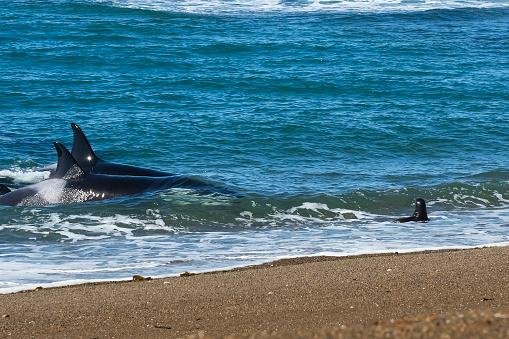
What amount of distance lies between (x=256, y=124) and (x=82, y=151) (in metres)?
6.16

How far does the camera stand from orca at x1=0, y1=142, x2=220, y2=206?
14656 millimetres

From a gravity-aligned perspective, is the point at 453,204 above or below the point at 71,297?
below

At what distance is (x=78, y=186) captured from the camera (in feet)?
49.2

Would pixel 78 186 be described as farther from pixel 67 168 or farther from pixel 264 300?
pixel 264 300

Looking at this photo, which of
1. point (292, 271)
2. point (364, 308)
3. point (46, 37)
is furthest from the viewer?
point (46, 37)

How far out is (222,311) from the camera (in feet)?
27.3

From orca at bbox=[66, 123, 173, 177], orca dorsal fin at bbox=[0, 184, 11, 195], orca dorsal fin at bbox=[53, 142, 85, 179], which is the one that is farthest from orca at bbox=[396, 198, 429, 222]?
orca dorsal fin at bbox=[0, 184, 11, 195]

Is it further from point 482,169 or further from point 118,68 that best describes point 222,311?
point 118,68

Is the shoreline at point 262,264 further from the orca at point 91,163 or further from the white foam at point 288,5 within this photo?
the white foam at point 288,5

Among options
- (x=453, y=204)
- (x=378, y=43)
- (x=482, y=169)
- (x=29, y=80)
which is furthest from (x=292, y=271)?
(x=378, y=43)

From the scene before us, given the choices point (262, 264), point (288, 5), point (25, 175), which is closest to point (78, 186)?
point (25, 175)

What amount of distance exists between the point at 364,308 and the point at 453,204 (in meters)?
6.99

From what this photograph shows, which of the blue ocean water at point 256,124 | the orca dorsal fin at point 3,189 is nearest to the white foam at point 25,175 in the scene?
the blue ocean water at point 256,124

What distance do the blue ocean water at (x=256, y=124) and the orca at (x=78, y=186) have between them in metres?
0.36
